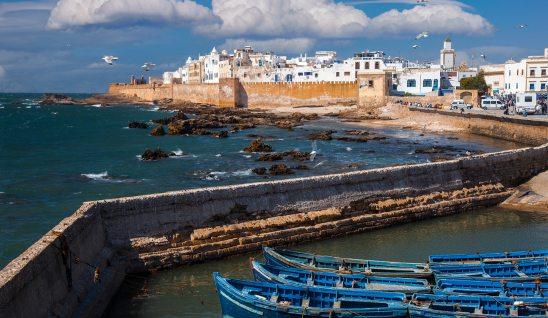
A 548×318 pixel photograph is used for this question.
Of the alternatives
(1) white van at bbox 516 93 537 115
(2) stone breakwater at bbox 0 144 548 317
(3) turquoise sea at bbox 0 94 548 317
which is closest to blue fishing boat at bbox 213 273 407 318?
(3) turquoise sea at bbox 0 94 548 317

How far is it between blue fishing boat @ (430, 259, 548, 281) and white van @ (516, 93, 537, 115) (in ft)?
126

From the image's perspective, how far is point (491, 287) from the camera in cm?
1216

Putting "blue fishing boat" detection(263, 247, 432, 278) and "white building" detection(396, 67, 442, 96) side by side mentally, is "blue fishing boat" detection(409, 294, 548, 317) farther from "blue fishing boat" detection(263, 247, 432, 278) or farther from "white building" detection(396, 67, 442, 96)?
"white building" detection(396, 67, 442, 96)

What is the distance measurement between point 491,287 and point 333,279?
3.22m

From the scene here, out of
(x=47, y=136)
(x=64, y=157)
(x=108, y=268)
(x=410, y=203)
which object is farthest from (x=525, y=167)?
(x=47, y=136)

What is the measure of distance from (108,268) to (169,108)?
86.9 m

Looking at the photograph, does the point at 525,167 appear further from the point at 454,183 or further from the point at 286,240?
the point at 286,240

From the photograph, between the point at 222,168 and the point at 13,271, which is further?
the point at 222,168

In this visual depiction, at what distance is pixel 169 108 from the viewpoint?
98.9 m

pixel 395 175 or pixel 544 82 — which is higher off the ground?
pixel 544 82

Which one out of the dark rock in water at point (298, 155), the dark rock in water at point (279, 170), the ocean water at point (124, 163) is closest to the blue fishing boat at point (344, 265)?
the ocean water at point (124, 163)

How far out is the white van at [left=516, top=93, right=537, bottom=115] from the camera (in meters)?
48.8

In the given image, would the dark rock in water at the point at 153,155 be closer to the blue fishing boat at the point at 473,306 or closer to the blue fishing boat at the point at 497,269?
the blue fishing boat at the point at 497,269

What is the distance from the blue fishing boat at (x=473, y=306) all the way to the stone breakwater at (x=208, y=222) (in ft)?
20.6
